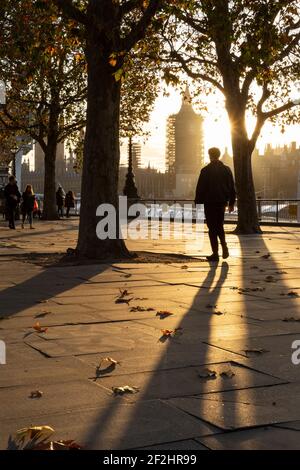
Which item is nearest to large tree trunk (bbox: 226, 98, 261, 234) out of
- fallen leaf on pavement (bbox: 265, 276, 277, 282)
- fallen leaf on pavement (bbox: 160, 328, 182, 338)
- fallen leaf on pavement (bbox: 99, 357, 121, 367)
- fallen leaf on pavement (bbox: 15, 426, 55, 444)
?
fallen leaf on pavement (bbox: 265, 276, 277, 282)

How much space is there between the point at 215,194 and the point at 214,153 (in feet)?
2.72

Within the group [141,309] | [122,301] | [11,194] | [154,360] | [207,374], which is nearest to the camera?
[207,374]

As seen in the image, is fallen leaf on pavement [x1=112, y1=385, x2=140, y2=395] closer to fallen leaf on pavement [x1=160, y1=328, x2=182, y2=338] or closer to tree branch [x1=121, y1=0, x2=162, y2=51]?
fallen leaf on pavement [x1=160, y1=328, x2=182, y2=338]

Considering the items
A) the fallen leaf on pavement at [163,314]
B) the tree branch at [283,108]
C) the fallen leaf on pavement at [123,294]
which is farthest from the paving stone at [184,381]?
the tree branch at [283,108]

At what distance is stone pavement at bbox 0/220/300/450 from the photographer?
143 inches

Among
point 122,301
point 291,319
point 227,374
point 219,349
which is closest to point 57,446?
point 227,374

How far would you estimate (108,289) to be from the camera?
8945 mm

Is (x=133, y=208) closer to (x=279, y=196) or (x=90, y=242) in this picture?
(x=90, y=242)

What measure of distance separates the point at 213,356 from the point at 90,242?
24.4 feet

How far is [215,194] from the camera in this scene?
12516mm

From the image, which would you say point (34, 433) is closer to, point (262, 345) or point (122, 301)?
point (262, 345)

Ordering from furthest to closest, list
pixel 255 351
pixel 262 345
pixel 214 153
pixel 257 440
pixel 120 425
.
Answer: pixel 214 153, pixel 262 345, pixel 255 351, pixel 120 425, pixel 257 440

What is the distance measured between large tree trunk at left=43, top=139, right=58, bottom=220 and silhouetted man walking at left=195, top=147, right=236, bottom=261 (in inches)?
924
